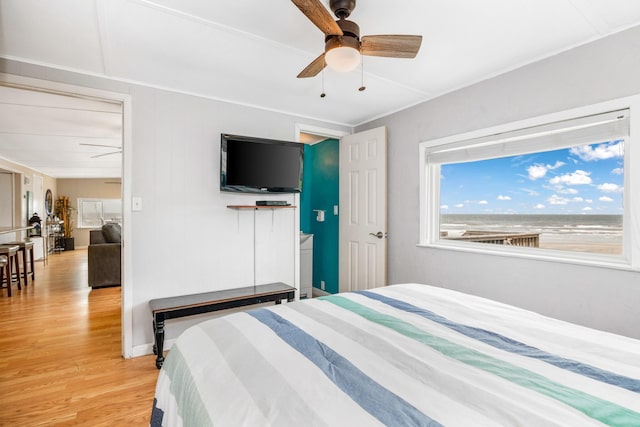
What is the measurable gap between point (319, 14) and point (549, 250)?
2.21 meters

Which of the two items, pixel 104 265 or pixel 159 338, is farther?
pixel 104 265

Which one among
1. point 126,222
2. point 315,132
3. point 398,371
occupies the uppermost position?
point 315,132

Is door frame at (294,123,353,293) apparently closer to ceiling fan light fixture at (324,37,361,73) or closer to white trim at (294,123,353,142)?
white trim at (294,123,353,142)

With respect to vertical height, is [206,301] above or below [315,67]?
below

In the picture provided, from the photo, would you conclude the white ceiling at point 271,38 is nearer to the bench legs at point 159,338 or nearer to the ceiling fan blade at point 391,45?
the ceiling fan blade at point 391,45

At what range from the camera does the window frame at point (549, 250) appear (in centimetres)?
188

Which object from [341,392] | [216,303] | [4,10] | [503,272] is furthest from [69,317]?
[503,272]

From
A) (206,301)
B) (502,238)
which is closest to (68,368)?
(206,301)

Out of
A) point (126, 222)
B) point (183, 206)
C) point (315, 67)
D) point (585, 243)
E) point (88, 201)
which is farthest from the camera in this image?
point (88, 201)

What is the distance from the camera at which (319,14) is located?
1.39 metres

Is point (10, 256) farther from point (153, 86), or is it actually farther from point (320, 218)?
point (320, 218)

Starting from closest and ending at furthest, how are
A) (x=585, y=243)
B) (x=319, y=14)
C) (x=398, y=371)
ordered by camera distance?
(x=398, y=371) < (x=319, y=14) < (x=585, y=243)

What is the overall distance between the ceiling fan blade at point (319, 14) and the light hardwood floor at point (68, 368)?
233 cm

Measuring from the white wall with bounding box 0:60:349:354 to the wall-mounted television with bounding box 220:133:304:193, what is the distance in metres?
0.16
